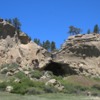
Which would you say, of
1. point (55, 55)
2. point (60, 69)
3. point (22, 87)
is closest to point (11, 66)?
point (60, 69)

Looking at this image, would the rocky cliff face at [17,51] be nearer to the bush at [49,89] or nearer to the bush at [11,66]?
the bush at [11,66]

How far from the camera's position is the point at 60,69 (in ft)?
258

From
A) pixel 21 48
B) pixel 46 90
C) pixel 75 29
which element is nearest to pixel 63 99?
pixel 46 90

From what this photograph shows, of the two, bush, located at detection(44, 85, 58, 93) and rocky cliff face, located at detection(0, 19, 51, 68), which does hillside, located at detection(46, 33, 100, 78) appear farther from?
bush, located at detection(44, 85, 58, 93)

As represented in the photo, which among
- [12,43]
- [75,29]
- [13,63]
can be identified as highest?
[75,29]

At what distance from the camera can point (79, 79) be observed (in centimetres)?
6188

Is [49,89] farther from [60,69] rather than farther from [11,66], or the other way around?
[60,69]

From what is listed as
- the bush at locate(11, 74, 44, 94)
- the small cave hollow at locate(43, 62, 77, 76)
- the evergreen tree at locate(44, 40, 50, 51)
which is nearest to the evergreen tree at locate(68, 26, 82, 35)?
the evergreen tree at locate(44, 40, 50, 51)

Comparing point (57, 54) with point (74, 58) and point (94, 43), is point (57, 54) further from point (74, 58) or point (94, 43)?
point (94, 43)

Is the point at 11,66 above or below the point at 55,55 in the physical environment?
below

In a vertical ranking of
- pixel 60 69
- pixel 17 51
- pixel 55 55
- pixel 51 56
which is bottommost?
pixel 60 69

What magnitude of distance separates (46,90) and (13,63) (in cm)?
2850

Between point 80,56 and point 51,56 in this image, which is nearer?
point 51,56

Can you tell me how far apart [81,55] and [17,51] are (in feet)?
50.5
